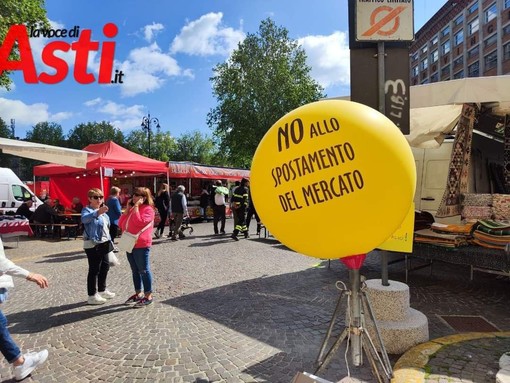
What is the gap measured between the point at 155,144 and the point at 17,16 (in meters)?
56.8

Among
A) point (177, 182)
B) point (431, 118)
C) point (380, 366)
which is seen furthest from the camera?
point (177, 182)

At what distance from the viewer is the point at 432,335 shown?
369 centimetres

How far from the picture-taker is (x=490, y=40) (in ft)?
129

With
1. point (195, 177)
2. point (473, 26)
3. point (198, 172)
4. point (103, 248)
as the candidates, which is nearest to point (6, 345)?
point (103, 248)

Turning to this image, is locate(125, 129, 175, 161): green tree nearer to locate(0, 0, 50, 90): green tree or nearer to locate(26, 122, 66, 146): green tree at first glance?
locate(26, 122, 66, 146): green tree

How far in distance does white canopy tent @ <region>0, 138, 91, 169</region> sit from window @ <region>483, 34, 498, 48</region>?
44736 millimetres

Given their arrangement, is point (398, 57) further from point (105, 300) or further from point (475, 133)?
point (475, 133)

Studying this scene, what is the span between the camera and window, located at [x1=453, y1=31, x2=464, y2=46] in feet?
147

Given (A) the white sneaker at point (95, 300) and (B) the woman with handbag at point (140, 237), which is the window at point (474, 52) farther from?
(A) the white sneaker at point (95, 300)

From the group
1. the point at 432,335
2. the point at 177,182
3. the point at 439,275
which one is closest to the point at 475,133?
the point at 439,275

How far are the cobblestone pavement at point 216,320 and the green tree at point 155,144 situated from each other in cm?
6147

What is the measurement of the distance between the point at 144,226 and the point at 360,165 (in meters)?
3.67

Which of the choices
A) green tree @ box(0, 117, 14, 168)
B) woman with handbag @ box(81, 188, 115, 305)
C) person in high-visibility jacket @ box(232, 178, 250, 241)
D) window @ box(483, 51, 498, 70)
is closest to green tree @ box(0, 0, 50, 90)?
person in high-visibility jacket @ box(232, 178, 250, 241)

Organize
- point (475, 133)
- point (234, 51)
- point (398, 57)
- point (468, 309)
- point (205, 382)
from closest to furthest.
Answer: point (205, 382) < point (398, 57) < point (468, 309) < point (475, 133) < point (234, 51)
